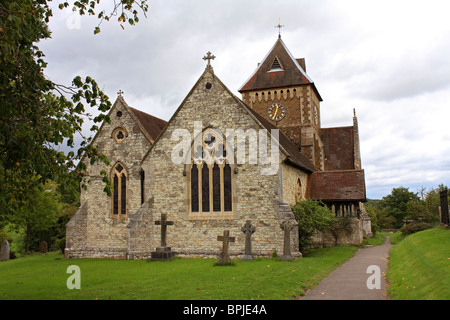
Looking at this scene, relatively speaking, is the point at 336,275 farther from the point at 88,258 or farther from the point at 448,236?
the point at 88,258

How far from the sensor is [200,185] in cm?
2012

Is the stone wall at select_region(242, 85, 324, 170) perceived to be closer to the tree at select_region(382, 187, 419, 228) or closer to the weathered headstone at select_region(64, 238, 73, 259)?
the weathered headstone at select_region(64, 238, 73, 259)

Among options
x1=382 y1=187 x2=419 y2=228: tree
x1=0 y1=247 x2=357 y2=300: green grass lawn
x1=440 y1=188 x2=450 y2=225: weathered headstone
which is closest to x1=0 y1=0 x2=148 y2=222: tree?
x1=0 y1=247 x2=357 y2=300: green grass lawn

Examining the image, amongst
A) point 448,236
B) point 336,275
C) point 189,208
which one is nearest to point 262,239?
point 189,208

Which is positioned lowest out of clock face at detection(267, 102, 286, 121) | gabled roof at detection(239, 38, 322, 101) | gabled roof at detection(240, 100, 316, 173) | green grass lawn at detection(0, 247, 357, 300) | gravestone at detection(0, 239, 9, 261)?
gravestone at detection(0, 239, 9, 261)

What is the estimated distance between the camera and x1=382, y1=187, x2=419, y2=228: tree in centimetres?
6688

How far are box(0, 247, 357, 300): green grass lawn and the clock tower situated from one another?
15.4 m

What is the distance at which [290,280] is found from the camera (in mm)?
11617

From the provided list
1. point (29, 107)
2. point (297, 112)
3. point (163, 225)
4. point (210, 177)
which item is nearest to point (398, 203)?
point (297, 112)

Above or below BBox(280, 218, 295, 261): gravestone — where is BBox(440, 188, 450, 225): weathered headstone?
above

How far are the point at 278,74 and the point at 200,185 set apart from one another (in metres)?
16.2

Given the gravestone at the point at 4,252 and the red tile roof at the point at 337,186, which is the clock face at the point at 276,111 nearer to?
the red tile roof at the point at 337,186

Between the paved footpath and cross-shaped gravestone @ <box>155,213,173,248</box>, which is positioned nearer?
the paved footpath
